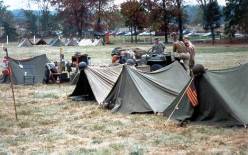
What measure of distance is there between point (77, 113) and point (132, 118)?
1.62 metres

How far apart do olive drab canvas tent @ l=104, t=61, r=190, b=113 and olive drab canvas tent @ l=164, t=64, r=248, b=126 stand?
120cm

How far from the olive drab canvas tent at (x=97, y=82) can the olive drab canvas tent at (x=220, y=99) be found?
10.9 ft

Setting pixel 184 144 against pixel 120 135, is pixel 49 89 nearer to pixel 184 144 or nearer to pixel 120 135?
pixel 120 135

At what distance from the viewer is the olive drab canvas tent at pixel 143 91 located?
11.9 meters

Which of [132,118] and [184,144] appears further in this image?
[132,118]

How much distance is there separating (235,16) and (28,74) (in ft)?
A: 135

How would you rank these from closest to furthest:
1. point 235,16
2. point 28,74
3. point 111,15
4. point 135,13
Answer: point 28,74 → point 235,16 → point 135,13 → point 111,15

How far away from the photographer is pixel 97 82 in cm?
1400

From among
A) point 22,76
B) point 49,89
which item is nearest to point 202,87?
point 49,89

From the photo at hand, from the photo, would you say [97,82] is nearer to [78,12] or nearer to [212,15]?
[212,15]

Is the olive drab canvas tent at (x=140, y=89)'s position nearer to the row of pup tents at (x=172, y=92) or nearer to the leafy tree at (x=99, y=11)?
the row of pup tents at (x=172, y=92)

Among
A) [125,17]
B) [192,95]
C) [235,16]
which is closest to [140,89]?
[192,95]

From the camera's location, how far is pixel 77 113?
12.2 meters

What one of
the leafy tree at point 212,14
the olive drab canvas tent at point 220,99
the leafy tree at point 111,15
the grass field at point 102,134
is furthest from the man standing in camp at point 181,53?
the leafy tree at point 111,15
